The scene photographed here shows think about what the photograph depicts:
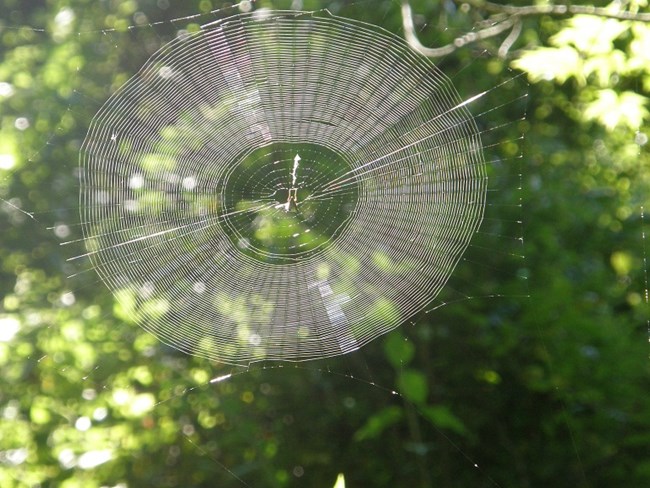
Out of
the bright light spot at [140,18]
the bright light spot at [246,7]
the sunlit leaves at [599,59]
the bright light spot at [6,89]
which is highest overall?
the bright light spot at [246,7]

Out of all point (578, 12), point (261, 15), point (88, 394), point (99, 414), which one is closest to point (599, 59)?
point (578, 12)

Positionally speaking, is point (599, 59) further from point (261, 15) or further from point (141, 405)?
point (141, 405)

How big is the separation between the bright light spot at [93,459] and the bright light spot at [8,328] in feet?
2.38

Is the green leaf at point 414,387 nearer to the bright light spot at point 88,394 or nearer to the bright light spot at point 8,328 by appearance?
the bright light spot at point 88,394

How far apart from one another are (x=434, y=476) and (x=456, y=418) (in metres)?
0.29

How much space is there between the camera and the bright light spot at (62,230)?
372cm

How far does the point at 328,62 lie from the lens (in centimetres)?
282

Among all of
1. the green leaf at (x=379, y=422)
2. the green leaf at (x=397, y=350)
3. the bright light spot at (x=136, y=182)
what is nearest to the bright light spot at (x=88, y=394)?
the bright light spot at (x=136, y=182)

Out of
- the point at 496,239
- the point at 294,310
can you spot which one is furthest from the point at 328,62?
the point at 496,239

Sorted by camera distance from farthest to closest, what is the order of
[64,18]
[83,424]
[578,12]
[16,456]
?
[64,18], [83,424], [16,456], [578,12]

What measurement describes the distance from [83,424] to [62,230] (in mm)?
1159

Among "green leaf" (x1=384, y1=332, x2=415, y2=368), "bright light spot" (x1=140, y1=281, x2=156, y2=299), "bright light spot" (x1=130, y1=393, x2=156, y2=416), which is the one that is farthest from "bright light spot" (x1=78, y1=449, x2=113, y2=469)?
"green leaf" (x1=384, y1=332, x2=415, y2=368)

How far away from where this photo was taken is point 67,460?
2850 millimetres

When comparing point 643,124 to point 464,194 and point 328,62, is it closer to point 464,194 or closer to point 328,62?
point 464,194
